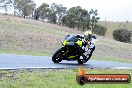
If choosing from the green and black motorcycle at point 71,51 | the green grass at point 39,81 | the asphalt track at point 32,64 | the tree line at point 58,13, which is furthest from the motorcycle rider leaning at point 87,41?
the tree line at point 58,13

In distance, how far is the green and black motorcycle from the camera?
1505 cm

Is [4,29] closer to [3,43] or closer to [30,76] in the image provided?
[3,43]

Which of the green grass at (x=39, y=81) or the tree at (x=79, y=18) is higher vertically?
the green grass at (x=39, y=81)

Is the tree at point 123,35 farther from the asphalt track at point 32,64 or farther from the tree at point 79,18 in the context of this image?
the asphalt track at point 32,64

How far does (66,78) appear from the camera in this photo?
10.1 meters

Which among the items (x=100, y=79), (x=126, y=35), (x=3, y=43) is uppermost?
(x=100, y=79)

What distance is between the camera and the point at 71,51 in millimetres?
15430

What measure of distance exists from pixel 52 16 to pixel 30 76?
91.2 meters

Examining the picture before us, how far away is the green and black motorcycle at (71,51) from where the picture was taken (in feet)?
49.4

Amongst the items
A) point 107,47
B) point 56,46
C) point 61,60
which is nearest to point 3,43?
point 56,46

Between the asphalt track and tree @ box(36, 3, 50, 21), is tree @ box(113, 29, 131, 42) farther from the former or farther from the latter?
the asphalt track

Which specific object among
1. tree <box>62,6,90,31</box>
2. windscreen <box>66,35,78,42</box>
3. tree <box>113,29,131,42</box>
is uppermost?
windscreen <box>66,35,78,42</box>

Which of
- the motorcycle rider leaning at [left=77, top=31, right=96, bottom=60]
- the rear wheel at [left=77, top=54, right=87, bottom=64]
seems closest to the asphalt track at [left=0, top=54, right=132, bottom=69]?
the rear wheel at [left=77, top=54, right=87, bottom=64]

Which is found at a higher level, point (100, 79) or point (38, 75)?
point (100, 79)
